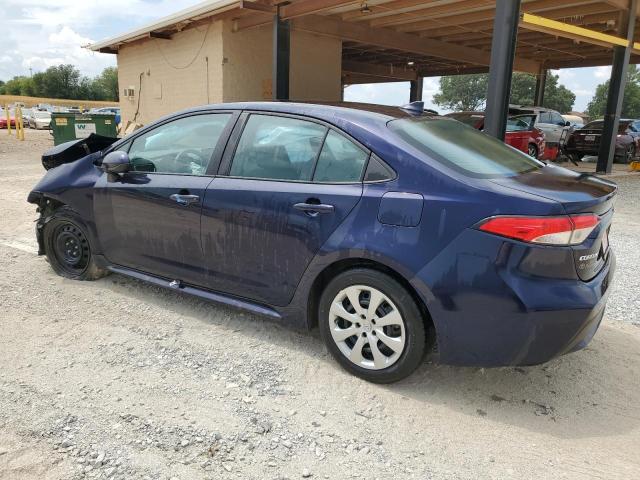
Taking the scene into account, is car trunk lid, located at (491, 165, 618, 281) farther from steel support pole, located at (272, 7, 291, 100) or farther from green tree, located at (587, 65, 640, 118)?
green tree, located at (587, 65, 640, 118)

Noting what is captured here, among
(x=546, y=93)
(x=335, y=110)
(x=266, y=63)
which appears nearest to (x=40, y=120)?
(x=266, y=63)

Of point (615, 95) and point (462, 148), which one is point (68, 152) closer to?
point (462, 148)

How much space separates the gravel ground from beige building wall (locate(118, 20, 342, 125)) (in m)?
9.56

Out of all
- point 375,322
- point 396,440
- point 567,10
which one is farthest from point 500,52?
point 396,440

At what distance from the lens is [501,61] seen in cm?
806

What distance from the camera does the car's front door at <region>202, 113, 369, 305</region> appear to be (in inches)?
118

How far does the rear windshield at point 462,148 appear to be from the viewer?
2.86 metres

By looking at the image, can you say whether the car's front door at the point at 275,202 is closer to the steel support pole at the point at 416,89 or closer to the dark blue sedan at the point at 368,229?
the dark blue sedan at the point at 368,229

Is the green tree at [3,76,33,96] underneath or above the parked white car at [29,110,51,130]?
above

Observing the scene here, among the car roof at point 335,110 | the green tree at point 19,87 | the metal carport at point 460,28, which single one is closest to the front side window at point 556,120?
the metal carport at point 460,28

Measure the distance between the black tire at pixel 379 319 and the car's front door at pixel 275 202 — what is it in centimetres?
25

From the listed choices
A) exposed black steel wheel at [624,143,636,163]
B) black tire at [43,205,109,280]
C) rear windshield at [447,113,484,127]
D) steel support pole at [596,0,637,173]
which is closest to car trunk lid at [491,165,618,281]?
black tire at [43,205,109,280]

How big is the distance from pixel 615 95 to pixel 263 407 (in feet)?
44.5

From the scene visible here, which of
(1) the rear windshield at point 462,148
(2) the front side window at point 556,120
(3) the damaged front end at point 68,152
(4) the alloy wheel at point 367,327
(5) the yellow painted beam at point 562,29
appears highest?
(5) the yellow painted beam at point 562,29
